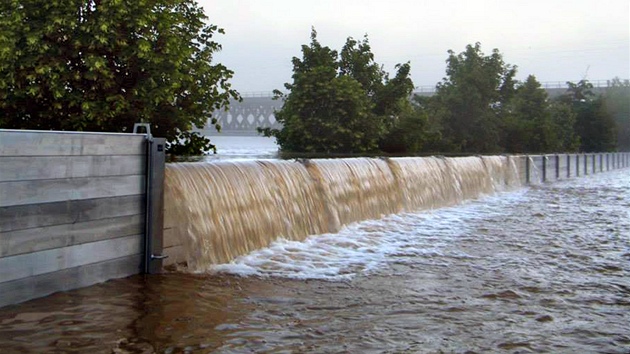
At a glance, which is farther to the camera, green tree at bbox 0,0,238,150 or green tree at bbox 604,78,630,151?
green tree at bbox 604,78,630,151

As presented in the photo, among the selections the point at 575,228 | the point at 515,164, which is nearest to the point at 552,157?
the point at 515,164

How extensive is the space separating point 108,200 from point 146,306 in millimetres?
1513

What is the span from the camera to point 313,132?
30.2 metres

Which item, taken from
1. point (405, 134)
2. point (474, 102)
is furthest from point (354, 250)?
point (474, 102)

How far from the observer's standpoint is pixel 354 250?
33.9 feet

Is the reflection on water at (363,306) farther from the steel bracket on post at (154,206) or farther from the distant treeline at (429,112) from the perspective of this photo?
the distant treeline at (429,112)

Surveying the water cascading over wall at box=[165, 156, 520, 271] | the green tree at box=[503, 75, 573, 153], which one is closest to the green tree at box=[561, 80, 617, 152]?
the green tree at box=[503, 75, 573, 153]

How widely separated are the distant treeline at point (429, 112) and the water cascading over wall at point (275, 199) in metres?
11.2

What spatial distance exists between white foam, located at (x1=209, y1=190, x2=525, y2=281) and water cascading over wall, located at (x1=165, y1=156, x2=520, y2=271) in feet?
0.91

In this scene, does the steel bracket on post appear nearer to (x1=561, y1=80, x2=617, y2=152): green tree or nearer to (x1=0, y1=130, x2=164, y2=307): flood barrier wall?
(x1=0, y1=130, x2=164, y2=307): flood barrier wall

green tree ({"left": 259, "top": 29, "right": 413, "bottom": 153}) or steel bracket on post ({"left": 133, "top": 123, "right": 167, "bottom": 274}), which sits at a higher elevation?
green tree ({"left": 259, "top": 29, "right": 413, "bottom": 153})

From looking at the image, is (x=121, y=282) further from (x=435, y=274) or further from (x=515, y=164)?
(x=515, y=164)

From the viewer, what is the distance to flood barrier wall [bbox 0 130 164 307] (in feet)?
20.6

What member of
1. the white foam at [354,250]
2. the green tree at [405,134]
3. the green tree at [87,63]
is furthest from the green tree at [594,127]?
the green tree at [87,63]
